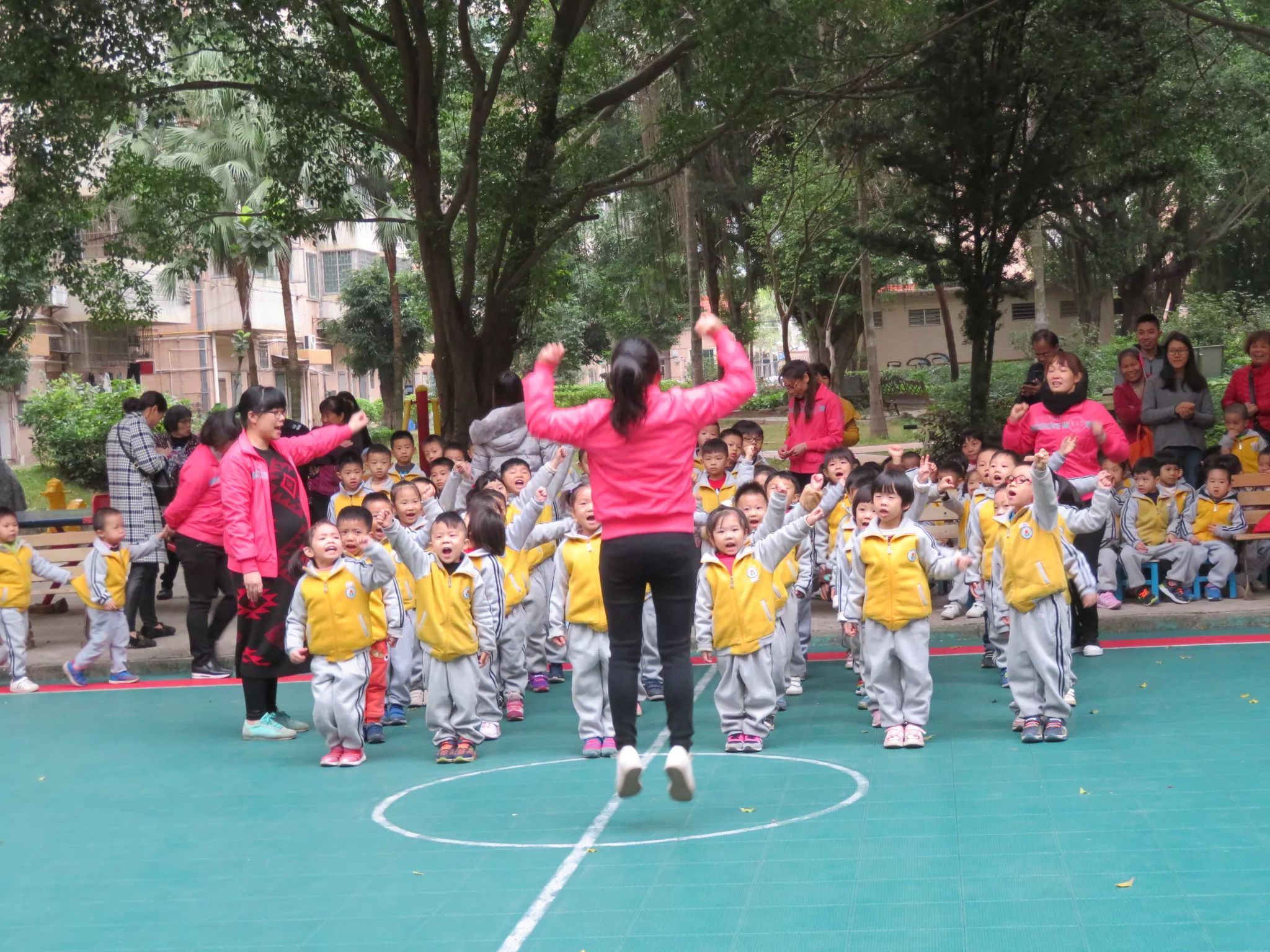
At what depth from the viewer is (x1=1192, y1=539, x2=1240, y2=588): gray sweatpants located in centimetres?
1049

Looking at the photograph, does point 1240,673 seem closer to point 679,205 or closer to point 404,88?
point 404,88

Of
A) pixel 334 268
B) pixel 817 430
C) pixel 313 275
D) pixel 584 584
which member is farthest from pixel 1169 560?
pixel 334 268

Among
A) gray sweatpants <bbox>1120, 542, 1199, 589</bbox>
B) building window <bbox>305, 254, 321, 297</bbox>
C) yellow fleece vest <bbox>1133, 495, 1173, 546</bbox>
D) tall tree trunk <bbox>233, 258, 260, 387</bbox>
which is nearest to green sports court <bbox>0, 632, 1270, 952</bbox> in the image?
gray sweatpants <bbox>1120, 542, 1199, 589</bbox>

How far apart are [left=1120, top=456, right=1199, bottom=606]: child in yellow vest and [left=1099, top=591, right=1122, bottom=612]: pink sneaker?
1.01 feet

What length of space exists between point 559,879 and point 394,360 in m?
27.8

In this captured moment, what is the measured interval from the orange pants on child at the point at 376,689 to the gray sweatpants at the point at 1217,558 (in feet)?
20.4

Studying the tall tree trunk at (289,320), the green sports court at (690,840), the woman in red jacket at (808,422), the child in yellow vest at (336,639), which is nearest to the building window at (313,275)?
the tall tree trunk at (289,320)

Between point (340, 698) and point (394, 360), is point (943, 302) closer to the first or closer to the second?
point (394, 360)

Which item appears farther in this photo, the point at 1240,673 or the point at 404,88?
the point at 404,88

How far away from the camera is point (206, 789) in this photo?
6.84 m

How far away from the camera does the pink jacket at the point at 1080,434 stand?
27.9 feet

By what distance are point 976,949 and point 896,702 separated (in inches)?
114

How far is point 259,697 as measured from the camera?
797cm

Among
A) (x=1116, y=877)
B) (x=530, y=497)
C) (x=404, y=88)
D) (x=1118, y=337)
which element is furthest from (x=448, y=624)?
(x=1118, y=337)
